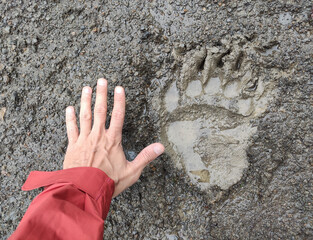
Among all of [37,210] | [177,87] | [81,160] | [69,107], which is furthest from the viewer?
[177,87]

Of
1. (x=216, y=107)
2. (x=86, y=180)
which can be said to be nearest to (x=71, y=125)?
(x=86, y=180)

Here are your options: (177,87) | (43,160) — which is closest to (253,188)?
(177,87)

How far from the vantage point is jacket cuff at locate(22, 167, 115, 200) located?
1219mm

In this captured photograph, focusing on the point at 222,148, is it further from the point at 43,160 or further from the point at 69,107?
the point at 43,160

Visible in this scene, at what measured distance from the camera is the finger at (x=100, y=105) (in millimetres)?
1479

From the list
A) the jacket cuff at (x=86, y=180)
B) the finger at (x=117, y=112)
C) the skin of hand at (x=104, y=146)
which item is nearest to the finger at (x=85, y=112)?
the skin of hand at (x=104, y=146)

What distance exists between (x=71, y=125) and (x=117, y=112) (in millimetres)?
300

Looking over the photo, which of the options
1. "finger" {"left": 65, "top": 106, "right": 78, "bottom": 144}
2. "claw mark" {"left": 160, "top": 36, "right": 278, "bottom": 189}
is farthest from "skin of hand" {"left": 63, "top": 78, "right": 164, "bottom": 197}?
"claw mark" {"left": 160, "top": 36, "right": 278, "bottom": 189}

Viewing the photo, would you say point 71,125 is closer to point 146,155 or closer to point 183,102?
point 146,155

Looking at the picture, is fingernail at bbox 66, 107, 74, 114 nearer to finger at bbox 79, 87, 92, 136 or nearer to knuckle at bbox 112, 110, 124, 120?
finger at bbox 79, 87, 92, 136

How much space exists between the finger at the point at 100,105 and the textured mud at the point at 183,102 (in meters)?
0.12

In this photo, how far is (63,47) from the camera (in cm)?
166

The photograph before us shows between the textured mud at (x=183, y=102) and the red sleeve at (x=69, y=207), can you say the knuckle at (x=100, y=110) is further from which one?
the red sleeve at (x=69, y=207)

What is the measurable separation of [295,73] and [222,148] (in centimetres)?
61
